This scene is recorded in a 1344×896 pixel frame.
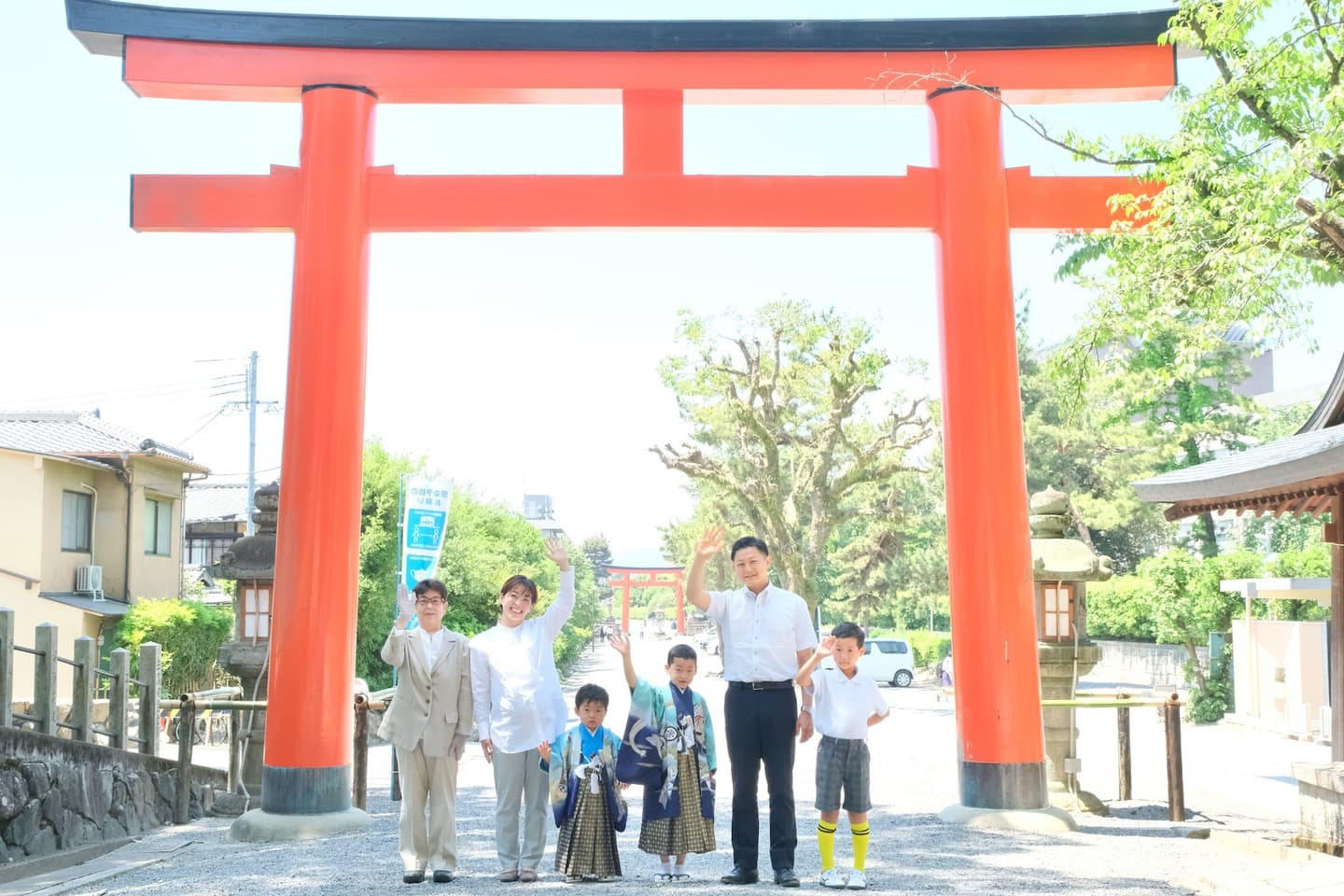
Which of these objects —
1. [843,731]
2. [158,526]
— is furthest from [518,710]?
[158,526]

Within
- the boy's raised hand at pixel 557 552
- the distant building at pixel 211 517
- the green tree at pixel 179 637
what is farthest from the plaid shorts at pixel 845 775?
the distant building at pixel 211 517

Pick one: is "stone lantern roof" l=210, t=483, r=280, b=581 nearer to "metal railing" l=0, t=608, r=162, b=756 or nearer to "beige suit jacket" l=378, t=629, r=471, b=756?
"metal railing" l=0, t=608, r=162, b=756

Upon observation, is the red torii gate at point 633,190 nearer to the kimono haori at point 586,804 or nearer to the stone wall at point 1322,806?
the stone wall at point 1322,806

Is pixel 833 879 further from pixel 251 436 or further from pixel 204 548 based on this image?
pixel 204 548

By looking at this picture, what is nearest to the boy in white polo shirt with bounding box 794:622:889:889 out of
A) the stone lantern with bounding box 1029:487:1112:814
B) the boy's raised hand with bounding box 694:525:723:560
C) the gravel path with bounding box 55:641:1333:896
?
the gravel path with bounding box 55:641:1333:896

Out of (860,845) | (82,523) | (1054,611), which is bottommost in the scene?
(860,845)

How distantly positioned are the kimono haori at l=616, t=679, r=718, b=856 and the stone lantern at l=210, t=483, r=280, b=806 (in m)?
5.42

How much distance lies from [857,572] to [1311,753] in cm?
2375

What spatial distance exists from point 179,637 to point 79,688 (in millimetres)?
11054

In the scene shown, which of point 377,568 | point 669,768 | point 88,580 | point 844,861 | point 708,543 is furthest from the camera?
point 88,580

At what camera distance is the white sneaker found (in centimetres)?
504

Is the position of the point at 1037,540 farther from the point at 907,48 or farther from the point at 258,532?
the point at 258,532

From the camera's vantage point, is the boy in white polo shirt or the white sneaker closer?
the white sneaker

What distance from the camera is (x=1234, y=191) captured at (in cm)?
621
